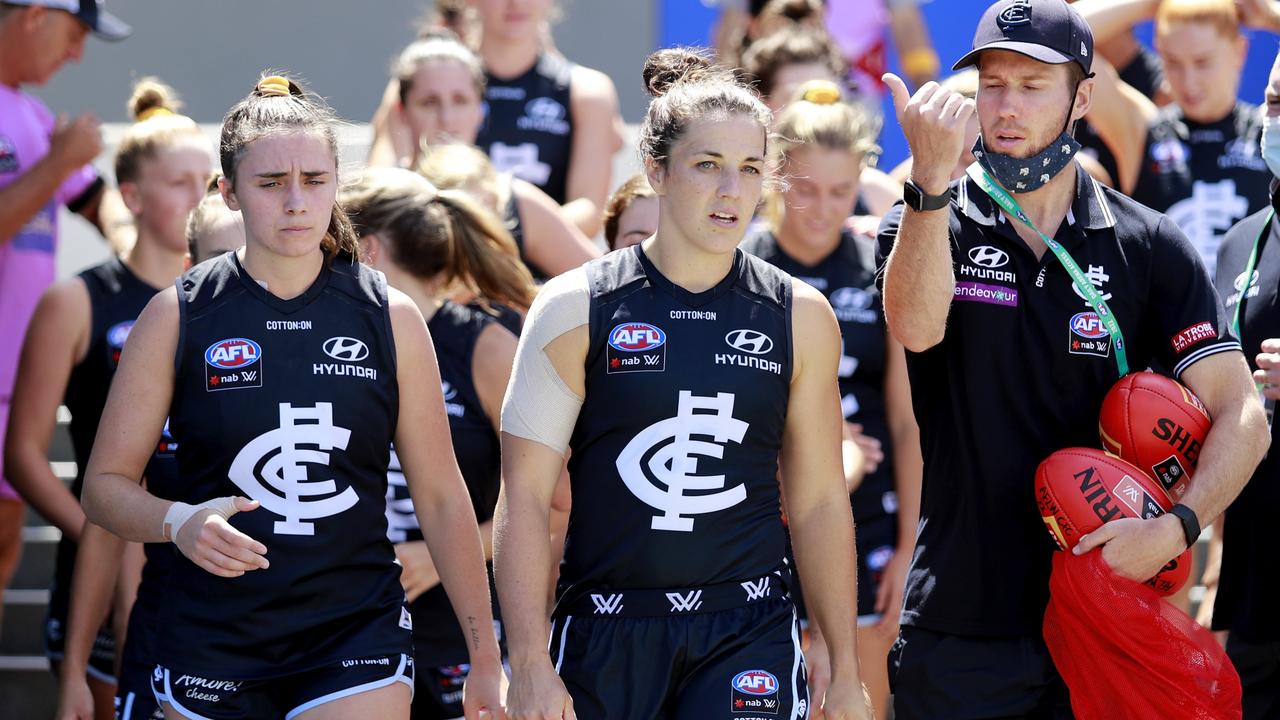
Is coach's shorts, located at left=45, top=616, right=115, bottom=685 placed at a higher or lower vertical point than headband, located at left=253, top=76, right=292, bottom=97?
lower

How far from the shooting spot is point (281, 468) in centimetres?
351

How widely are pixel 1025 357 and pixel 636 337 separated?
3.35 ft

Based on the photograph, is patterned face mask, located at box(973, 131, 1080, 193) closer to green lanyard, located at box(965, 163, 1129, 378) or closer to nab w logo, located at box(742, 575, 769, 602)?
green lanyard, located at box(965, 163, 1129, 378)

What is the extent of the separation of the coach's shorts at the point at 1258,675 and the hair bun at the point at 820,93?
7.28 ft

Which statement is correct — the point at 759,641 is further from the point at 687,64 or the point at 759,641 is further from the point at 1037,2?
the point at 1037,2

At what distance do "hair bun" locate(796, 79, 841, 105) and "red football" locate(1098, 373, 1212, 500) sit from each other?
1939 millimetres

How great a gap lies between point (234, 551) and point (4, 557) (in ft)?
10.1

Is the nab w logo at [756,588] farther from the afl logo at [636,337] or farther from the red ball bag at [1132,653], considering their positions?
the red ball bag at [1132,653]

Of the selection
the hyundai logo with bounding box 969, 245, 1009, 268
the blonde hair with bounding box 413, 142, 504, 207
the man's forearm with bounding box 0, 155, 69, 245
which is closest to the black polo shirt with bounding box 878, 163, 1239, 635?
the hyundai logo with bounding box 969, 245, 1009, 268

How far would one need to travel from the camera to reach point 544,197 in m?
5.61

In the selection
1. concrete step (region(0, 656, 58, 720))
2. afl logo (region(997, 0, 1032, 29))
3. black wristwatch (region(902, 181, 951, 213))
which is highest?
afl logo (region(997, 0, 1032, 29))

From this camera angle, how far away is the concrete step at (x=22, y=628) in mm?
6449

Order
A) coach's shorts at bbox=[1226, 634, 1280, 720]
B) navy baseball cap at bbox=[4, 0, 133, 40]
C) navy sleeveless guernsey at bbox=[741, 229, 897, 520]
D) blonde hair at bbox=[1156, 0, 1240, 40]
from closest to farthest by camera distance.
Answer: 1. coach's shorts at bbox=[1226, 634, 1280, 720]
2. navy sleeveless guernsey at bbox=[741, 229, 897, 520]
3. navy baseball cap at bbox=[4, 0, 133, 40]
4. blonde hair at bbox=[1156, 0, 1240, 40]

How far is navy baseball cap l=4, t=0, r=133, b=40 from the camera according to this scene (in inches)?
231
